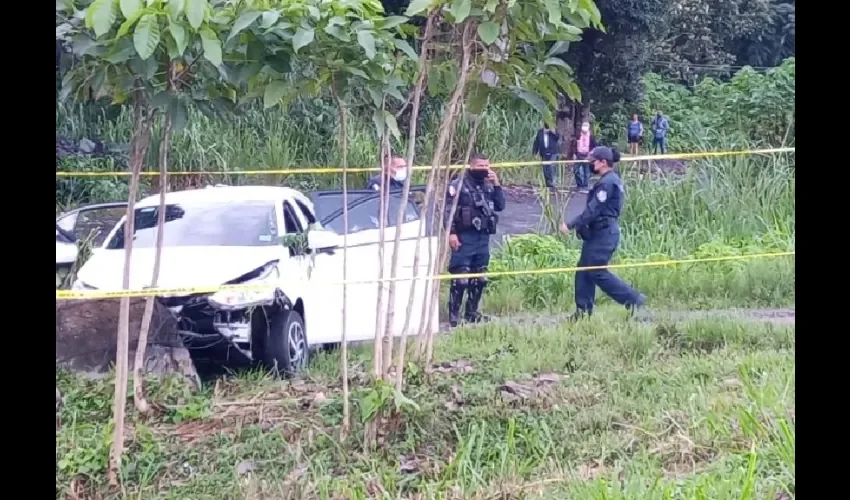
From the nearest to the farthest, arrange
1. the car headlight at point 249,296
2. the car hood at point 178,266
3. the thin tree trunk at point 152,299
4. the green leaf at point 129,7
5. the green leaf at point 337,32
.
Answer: the green leaf at point 129,7, the green leaf at point 337,32, the thin tree trunk at point 152,299, the car hood at point 178,266, the car headlight at point 249,296

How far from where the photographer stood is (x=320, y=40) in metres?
3.31

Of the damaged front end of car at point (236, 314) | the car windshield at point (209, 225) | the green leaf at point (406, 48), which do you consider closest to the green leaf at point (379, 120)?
the green leaf at point (406, 48)

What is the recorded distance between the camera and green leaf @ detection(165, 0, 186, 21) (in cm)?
302

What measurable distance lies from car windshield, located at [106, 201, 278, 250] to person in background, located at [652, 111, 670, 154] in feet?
6.59

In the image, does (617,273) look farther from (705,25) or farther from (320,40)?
(320,40)

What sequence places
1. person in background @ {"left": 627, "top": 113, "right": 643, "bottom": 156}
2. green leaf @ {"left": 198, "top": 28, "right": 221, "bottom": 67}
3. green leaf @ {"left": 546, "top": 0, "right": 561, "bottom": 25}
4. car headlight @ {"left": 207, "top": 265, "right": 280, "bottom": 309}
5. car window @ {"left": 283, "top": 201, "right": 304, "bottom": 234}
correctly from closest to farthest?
green leaf @ {"left": 198, "top": 28, "right": 221, "bottom": 67}
green leaf @ {"left": 546, "top": 0, "right": 561, "bottom": 25}
car headlight @ {"left": 207, "top": 265, "right": 280, "bottom": 309}
car window @ {"left": 283, "top": 201, "right": 304, "bottom": 234}
person in background @ {"left": 627, "top": 113, "right": 643, "bottom": 156}

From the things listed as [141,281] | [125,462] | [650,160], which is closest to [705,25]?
[650,160]

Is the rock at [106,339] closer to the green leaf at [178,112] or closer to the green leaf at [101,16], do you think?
the green leaf at [178,112]

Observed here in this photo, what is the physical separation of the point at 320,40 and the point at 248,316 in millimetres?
1266

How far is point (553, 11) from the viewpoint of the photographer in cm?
333

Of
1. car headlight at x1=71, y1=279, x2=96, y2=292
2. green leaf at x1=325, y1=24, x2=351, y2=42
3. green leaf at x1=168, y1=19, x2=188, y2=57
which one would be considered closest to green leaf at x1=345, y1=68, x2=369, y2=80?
green leaf at x1=325, y1=24, x2=351, y2=42

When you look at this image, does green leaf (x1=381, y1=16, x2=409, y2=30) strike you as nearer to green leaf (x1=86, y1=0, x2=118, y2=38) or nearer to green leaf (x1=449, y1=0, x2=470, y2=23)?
green leaf (x1=449, y1=0, x2=470, y2=23)

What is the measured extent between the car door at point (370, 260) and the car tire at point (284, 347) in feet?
0.73

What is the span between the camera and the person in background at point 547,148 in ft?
14.5
